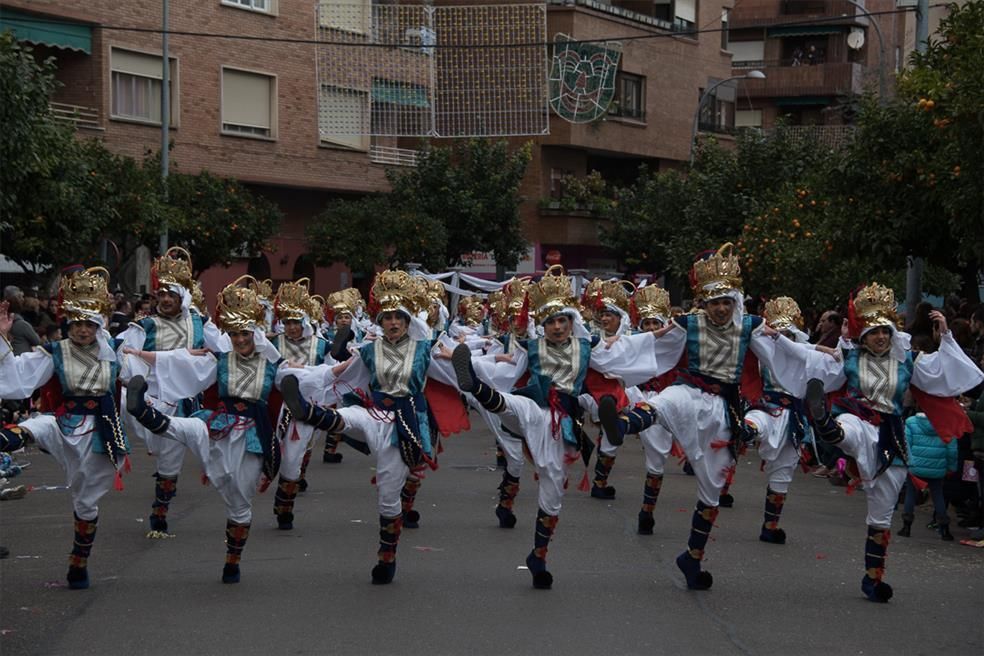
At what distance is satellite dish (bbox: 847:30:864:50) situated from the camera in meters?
55.7

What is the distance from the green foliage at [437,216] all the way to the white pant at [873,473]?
86.0 ft

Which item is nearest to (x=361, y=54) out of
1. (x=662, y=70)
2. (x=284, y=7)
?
(x=284, y=7)

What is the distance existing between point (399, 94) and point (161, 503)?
Result: 1052 inches

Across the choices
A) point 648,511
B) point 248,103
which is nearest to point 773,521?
point 648,511

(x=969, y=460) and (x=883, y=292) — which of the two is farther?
(x=969, y=460)

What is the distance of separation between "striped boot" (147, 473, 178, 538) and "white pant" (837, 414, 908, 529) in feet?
17.4

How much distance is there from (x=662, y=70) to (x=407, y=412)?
40787 mm

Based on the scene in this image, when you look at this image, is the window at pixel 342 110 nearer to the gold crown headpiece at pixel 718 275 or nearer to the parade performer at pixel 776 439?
the parade performer at pixel 776 439

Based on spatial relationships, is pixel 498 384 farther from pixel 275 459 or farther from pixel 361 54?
pixel 361 54

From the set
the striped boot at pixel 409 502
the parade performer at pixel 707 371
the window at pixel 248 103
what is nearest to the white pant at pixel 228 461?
the striped boot at pixel 409 502

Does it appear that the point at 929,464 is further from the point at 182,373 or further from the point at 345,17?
the point at 345,17

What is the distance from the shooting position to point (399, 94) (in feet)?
123

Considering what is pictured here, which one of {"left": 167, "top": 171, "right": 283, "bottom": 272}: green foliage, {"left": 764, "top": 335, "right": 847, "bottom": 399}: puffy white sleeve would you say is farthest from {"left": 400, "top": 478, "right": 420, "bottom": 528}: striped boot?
{"left": 167, "top": 171, "right": 283, "bottom": 272}: green foliage

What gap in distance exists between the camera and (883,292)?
10000mm
